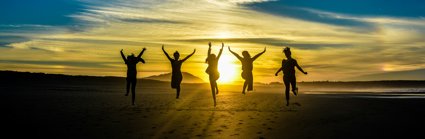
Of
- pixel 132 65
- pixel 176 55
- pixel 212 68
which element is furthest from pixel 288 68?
pixel 132 65

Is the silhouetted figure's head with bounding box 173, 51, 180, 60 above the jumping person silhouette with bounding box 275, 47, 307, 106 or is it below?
above

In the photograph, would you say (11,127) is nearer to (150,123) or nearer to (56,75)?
(150,123)

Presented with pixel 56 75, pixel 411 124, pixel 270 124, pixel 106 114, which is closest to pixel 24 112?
pixel 106 114

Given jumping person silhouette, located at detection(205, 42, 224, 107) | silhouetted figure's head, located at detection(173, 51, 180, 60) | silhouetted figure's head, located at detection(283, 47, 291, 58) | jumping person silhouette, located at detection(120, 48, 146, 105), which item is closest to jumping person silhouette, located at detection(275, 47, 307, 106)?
silhouetted figure's head, located at detection(283, 47, 291, 58)

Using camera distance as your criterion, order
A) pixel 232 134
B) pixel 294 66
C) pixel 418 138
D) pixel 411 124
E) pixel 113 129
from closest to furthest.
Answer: pixel 418 138 → pixel 232 134 → pixel 113 129 → pixel 411 124 → pixel 294 66

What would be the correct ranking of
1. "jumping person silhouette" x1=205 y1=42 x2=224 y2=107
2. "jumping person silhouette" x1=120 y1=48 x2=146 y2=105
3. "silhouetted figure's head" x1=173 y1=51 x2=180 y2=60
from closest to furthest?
"jumping person silhouette" x1=205 y1=42 x2=224 y2=107
"jumping person silhouette" x1=120 y1=48 x2=146 y2=105
"silhouetted figure's head" x1=173 y1=51 x2=180 y2=60

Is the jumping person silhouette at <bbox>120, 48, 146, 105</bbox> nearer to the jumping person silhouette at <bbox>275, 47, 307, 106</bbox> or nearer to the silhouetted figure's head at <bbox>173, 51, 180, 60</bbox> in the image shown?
the silhouetted figure's head at <bbox>173, 51, 180, 60</bbox>

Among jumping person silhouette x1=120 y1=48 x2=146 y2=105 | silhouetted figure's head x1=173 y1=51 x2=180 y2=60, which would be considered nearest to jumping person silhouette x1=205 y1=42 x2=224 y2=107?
silhouetted figure's head x1=173 y1=51 x2=180 y2=60

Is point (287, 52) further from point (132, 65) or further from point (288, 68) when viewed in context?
point (132, 65)

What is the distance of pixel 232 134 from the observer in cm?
1023

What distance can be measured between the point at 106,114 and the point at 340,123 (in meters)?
7.17

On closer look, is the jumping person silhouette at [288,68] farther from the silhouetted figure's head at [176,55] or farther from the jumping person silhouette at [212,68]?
the silhouetted figure's head at [176,55]

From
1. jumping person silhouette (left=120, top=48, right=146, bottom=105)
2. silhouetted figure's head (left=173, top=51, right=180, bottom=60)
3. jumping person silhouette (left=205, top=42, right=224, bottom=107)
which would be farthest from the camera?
silhouetted figure's head (left=173, top=51, right=180, bottom=60)

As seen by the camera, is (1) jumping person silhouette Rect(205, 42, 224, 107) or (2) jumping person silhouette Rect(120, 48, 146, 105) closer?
(1) jumping person silhouette Rect(205, 42, 224, 107)
